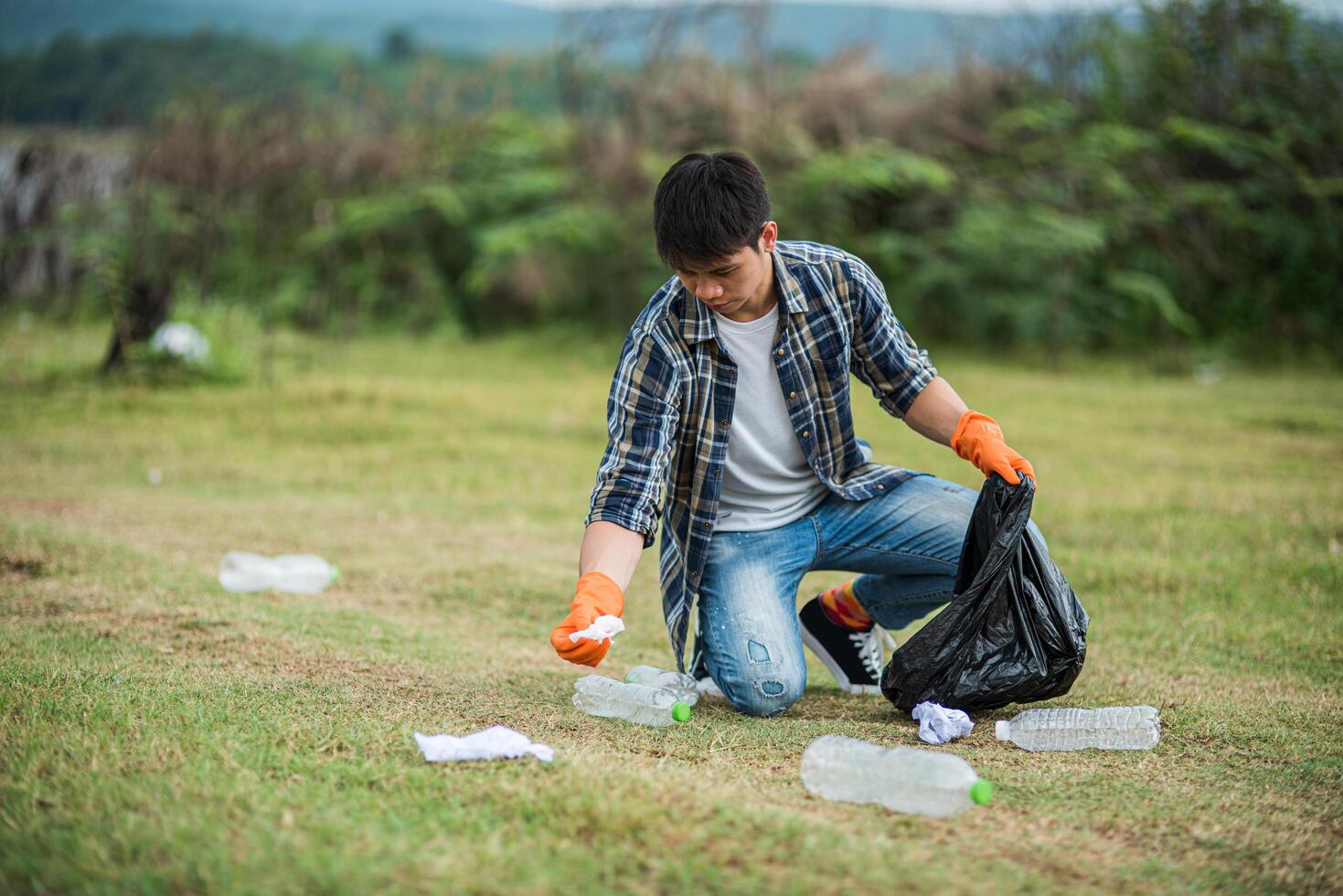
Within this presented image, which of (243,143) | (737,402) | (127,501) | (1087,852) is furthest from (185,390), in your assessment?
(1087,852)

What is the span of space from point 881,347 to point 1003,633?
89 centimetres

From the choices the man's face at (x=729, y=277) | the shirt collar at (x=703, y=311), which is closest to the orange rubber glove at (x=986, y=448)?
the shirt collar at (x=703, y=311)

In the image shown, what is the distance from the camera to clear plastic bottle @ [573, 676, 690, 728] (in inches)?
128

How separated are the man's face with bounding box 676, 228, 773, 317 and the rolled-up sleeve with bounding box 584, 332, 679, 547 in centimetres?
21

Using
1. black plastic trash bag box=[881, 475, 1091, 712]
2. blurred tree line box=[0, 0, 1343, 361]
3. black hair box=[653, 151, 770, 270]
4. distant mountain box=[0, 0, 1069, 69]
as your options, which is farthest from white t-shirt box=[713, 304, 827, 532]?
distant mountain box=[0, 0, 1069, 69]

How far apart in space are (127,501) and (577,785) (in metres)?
4.38

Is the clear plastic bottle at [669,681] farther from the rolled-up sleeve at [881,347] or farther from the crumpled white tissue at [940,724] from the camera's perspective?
the rolled-up sleeve at [881,347]

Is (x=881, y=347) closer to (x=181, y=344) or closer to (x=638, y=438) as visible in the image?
(x=638, y=438)

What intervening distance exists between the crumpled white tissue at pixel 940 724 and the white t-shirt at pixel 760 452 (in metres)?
0.72

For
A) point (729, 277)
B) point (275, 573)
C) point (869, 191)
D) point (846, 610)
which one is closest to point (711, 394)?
point (729, 277)

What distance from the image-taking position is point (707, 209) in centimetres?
298

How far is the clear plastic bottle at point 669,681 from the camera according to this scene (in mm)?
3439

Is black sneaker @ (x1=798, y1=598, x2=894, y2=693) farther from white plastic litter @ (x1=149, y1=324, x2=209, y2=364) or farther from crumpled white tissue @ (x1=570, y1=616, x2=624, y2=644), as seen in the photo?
white plastic litter @ (x1=149, y1=324, x2=209, y2=364)

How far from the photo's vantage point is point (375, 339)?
12789 mm
